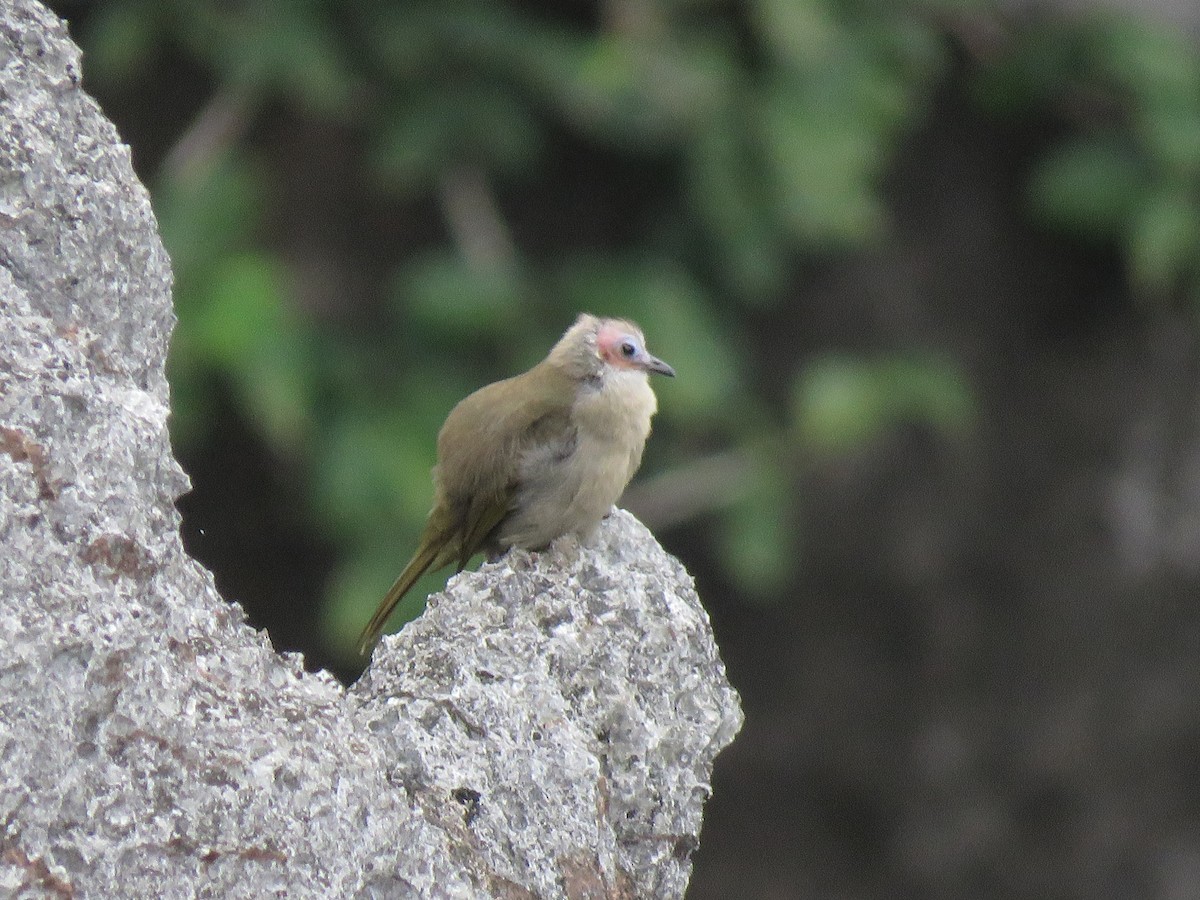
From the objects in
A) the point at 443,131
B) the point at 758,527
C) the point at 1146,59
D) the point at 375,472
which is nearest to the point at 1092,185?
the point at 1146,59

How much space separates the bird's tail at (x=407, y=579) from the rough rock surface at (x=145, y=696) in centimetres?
179

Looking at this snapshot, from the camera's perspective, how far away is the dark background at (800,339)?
25.5 ft

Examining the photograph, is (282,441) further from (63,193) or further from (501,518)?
(63,193)

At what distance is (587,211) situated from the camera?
9281 mm

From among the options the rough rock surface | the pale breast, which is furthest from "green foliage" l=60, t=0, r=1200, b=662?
the rough rock surface

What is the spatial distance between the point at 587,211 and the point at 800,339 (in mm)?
1227

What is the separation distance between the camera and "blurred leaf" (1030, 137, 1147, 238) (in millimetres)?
8883

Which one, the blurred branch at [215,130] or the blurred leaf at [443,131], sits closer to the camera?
the blurred branch at [215,130]

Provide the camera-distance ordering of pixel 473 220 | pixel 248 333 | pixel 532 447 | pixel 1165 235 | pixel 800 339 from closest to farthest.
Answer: pixel 532 447 < pixel 248 333 < pixel 473 220 < pixel 1165 235 < pixel 800 339

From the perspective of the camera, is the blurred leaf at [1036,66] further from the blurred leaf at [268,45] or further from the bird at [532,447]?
the bird at [532,447]

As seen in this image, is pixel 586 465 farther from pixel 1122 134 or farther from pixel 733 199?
pixel 1122 134

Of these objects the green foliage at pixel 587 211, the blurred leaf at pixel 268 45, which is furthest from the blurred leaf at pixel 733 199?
the blurred leaf at pixel 268 45

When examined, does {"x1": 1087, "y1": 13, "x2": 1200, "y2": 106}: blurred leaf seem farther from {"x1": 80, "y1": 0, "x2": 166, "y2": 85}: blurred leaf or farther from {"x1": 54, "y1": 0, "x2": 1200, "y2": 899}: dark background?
{"x1": 80, "y1": 0, "x2": 166, "y2": 85}: blurred leaf

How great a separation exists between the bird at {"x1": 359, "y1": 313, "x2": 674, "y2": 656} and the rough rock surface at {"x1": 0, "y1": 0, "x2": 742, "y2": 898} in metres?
1.66
